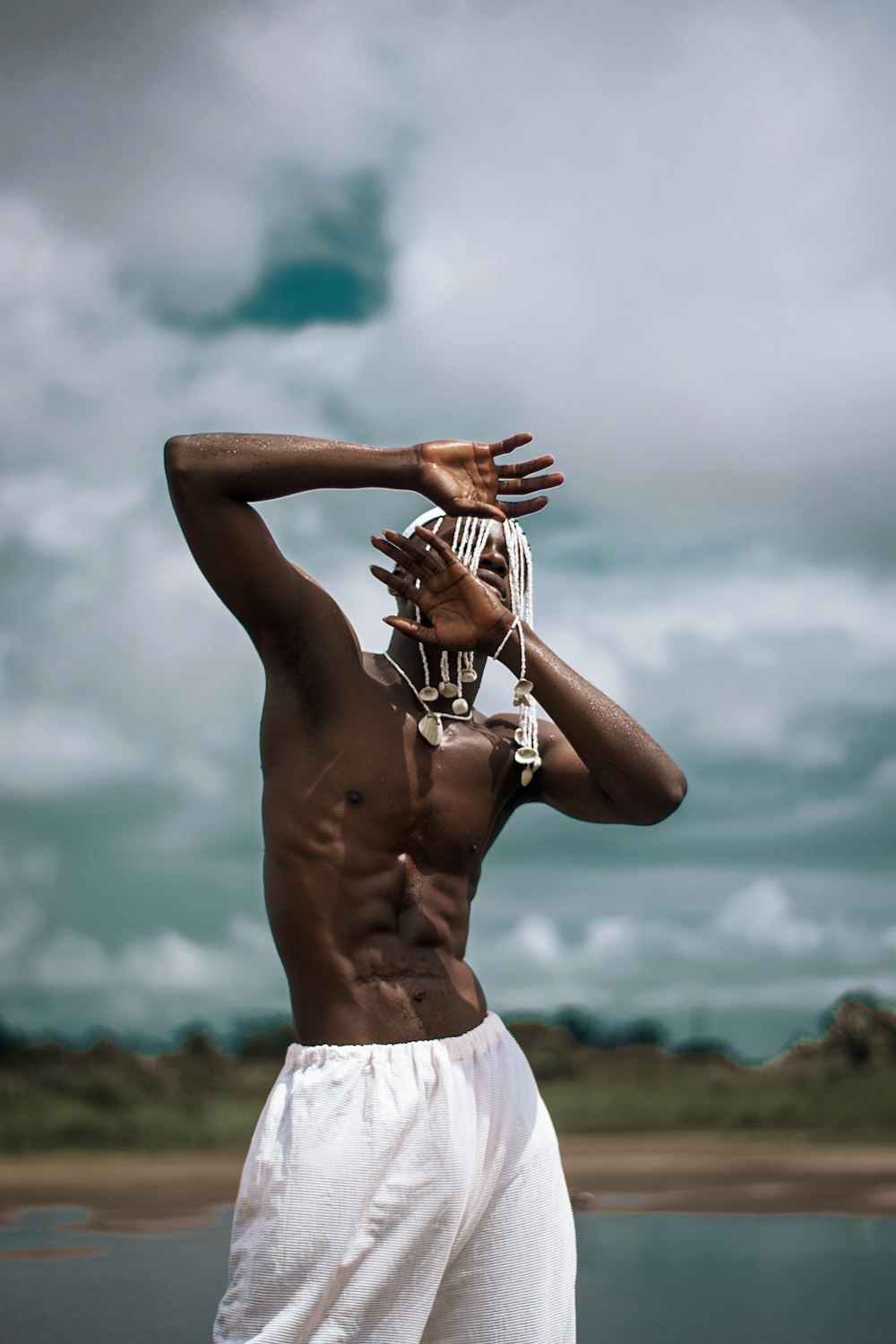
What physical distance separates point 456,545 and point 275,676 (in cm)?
50

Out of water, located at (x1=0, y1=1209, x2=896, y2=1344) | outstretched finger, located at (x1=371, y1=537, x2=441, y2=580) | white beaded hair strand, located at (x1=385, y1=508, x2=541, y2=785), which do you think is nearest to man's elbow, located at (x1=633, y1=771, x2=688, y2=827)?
white beaded hair strand, located at (x1=385, y1=508, x2=541, y2=785)

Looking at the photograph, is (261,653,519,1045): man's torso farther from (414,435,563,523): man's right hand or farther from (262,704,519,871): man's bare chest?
(414,435,563,523): man's right hand

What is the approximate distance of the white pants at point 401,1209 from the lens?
2.29 metres

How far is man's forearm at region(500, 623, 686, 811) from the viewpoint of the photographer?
2.63 metres

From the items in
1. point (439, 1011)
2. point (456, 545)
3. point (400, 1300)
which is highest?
point (456, 545)

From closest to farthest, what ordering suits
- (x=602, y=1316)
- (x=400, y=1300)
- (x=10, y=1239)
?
(x=400, y=1300)
(x=602, y=1316)
(x=10, y=1239)

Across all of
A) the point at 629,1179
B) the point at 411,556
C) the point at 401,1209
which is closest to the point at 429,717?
the point at 411,556

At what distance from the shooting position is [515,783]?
301 cm

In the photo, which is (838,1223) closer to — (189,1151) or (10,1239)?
(10,1239)

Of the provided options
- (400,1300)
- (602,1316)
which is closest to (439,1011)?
(400,1300)

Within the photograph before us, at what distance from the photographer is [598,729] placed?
2650mm

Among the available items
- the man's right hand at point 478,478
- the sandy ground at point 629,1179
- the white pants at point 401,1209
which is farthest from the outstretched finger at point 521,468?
the sandy ground at point 629,1179

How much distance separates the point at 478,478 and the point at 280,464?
37 cm

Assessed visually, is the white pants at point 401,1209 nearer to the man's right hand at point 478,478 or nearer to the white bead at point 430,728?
the white bead at point 430,728
